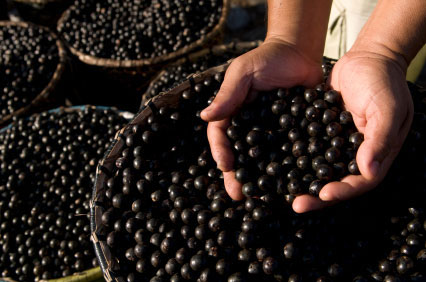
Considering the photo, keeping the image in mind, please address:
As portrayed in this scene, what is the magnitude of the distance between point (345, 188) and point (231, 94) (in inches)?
25.3

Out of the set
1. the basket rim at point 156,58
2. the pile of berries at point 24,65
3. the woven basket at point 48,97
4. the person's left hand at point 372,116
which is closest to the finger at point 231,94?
the person's left hand at point 372,116

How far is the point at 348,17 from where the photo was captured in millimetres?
2715

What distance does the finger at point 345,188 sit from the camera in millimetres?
1398

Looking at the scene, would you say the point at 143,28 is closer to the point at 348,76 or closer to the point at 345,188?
the point at 348,76

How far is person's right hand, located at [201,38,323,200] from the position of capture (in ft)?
5.32

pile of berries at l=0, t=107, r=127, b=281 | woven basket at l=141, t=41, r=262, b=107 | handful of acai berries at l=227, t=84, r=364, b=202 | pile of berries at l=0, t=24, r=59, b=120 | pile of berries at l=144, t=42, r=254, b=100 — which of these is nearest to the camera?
handful of acai berries at l=227, t=84, r=364, b=202

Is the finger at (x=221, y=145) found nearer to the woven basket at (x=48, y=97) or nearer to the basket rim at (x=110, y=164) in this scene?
the basket rim at (x=110, y=164)

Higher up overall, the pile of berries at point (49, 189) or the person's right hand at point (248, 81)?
the person's right hand at point (248, 81)

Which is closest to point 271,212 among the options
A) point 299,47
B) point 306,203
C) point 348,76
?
point 306,203

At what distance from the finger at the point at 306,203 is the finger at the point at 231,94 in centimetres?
50

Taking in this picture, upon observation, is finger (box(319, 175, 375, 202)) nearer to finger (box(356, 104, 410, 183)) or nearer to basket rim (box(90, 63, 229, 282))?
finger (box(356, 104, 410, 183))

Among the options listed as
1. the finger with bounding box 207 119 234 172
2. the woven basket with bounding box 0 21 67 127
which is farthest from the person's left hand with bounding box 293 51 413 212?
the woven basket with bounding box 0 21 67 127

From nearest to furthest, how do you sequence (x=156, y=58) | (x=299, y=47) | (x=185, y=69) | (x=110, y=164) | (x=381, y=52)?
(x=381, y=52) → (x=110, y=164) → (x=299, y=47) → (x=185, y=69) → (x=156, y=58)

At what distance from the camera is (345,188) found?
1407 millimetres
